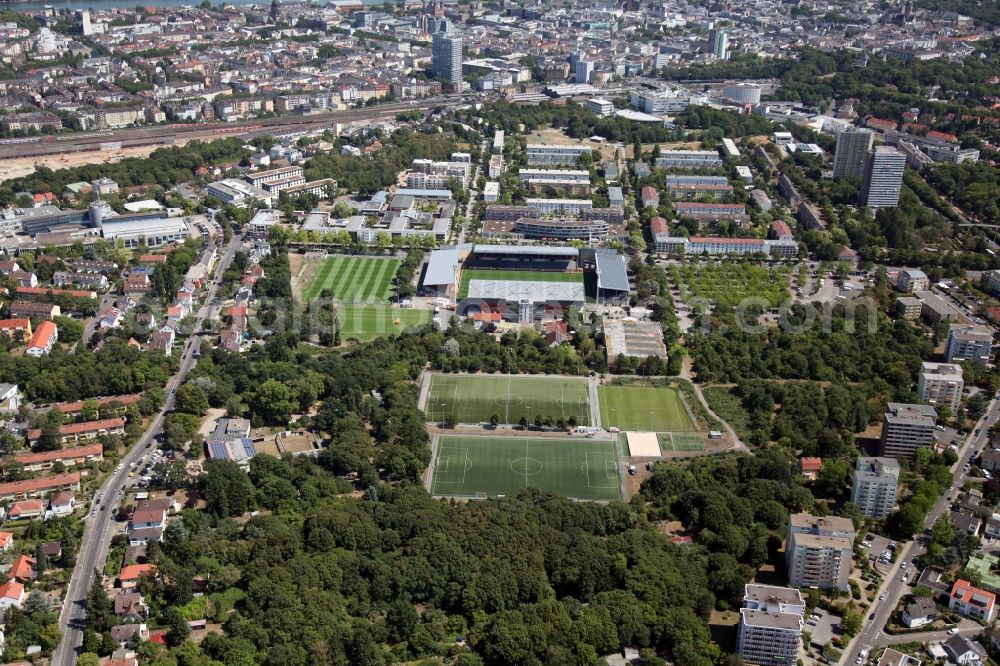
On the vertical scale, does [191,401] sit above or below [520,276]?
below

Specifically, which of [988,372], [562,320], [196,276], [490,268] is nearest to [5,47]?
[196,276]

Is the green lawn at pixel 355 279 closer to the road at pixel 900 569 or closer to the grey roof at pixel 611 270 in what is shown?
the grey roof at pixel 611 270

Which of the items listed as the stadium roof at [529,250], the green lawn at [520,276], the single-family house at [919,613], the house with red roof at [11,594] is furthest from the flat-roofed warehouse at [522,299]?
the house with red roof at [11,594]

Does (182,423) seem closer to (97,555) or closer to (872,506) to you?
(97,555)

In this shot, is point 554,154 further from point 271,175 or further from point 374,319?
point 374,319

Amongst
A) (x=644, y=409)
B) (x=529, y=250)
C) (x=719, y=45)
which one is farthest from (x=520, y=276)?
(x=719, y=45)

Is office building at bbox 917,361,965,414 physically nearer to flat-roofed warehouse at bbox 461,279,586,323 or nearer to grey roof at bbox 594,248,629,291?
grey roof at bbox 594,248,629,291

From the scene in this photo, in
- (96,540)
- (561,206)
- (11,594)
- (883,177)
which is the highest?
(883,177)
